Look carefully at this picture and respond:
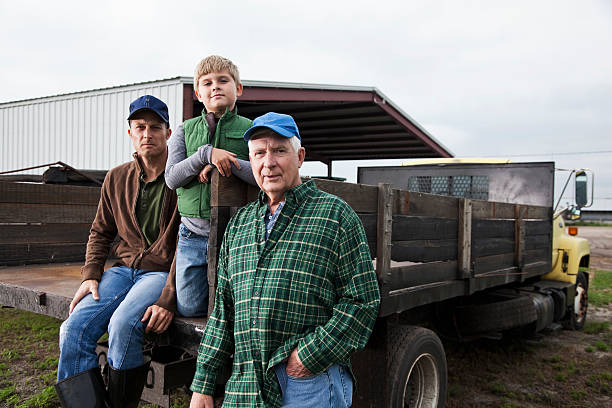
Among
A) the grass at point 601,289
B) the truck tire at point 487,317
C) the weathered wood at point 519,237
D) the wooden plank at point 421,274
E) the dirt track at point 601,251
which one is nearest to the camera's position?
the wooden plank at point 421,274

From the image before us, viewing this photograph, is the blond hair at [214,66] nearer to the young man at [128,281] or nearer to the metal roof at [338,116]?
the young man at [128,281]

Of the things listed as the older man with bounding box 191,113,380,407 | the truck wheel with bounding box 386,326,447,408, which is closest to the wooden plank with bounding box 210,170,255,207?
the older man with bounding box 191,113,380,407

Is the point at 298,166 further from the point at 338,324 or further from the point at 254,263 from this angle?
the point at 338,324

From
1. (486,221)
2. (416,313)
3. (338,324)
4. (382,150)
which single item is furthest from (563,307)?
(382,150)

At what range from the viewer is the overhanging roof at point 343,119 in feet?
28.8

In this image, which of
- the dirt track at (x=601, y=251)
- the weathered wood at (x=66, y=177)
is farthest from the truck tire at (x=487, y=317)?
the dirt track at (x=601, y=251)

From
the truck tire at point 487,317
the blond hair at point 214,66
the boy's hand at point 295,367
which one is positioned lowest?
the truck tire at point 487,317

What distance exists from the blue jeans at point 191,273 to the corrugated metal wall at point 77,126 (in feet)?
19.8

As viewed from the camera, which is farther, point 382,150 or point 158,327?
point 382,150

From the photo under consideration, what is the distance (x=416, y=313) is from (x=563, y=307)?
3177 mm

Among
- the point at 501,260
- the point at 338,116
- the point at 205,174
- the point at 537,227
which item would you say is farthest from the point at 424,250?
the point at 338,116

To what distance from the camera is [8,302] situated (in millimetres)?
3070

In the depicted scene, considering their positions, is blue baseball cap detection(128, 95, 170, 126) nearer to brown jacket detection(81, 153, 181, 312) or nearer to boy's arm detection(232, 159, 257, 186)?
brown jacket detection(81, 153, 181, 312)

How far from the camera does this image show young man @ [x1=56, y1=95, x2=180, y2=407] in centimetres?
211
